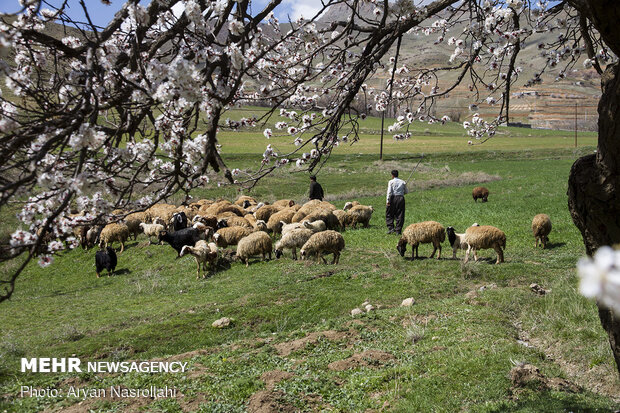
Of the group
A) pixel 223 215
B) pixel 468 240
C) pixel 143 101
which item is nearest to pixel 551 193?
pixel 468 240

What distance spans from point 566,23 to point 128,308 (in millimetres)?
11894

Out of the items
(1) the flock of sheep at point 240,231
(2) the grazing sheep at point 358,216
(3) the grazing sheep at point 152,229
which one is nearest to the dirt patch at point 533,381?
(1) the flock of sheep at point 240,231

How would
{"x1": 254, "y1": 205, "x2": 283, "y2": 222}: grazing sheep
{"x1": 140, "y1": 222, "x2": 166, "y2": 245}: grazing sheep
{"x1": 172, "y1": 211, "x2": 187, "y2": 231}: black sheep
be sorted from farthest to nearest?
1. {"x1": 254, "y1": 205, "x2": 283, "y2": 222}: grazing sheep
2. {"x1": 140, "y1": 222, "x2": 166, "y2": 245}: grazing sheep
3. {"x1": 172, "y1": 211, "x2": 187, "y2": 231}: black sheep

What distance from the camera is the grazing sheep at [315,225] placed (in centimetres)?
1669

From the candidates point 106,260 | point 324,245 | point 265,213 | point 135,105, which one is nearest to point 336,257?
point 324,245

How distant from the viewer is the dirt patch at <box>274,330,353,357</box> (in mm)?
8320

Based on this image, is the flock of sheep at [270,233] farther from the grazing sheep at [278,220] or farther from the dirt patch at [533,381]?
the dirt patch at [533,381]

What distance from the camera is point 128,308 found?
1307cm

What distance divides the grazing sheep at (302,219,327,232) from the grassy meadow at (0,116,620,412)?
4.33ft

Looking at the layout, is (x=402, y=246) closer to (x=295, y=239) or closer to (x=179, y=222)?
(x=295, y=239)

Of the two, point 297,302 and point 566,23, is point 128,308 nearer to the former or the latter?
point 297,302

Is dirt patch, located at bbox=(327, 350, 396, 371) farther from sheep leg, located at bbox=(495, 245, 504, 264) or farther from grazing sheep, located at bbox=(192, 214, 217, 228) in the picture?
grazing sheep, located at bbox=(192, 214, 217, 228)

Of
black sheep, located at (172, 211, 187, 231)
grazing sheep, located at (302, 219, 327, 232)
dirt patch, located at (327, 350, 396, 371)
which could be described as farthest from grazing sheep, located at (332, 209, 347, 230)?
dirt patch, located at (327, 350, 396, 371)

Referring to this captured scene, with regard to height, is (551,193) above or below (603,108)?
below
